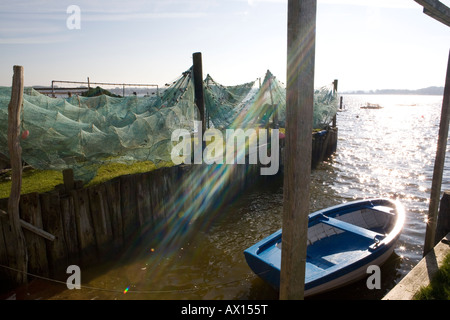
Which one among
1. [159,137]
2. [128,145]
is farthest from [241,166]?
[128,145]

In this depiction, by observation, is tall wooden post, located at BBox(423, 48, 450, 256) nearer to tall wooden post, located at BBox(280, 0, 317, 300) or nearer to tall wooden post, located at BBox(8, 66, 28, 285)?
tall wooden post, located at BBox(280, 0, 317, 300)

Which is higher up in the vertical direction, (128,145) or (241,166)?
(128,145)

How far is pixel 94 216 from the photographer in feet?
22.2

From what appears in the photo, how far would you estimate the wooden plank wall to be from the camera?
579 centimetres

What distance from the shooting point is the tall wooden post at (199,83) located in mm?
9961

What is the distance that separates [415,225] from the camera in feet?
33.2

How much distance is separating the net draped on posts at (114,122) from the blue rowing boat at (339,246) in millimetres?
4040

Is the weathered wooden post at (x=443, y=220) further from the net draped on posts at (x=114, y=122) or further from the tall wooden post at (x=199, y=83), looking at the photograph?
the tall wooden post at (x=199, y=83)

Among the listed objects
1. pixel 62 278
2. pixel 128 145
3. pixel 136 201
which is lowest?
pixel 62 278

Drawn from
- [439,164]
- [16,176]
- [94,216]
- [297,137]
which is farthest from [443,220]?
[16,176]

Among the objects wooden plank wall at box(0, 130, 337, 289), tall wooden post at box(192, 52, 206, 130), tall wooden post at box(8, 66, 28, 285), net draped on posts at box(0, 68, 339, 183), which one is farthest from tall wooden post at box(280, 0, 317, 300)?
tall wooden post at box(192, 52, 206, 130)
